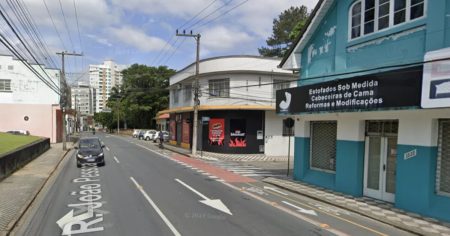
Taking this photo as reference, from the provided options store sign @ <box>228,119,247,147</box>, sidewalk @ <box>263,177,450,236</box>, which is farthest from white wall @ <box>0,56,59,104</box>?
sidewalk @ <box>263,177,450,236</box>

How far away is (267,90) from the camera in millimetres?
32438

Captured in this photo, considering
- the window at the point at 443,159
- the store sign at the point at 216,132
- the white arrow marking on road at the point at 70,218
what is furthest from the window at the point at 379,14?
the store sign at the point at 216,132

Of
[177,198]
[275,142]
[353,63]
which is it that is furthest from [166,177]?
[275,142]

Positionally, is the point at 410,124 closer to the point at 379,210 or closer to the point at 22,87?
the point at 379,210

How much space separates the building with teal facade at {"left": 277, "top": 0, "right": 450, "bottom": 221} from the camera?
1044 centimetres

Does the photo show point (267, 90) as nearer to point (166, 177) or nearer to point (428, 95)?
point (166, 177)

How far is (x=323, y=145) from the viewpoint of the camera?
16375mm

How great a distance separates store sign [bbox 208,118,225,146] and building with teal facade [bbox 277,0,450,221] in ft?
48.3

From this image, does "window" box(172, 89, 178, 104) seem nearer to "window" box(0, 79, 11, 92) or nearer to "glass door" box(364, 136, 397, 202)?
"window" box(0, 79, 11, 92)

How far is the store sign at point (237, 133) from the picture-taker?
31.7 meters

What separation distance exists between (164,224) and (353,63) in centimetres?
870

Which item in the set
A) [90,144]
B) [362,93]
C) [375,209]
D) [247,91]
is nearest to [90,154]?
[90,144]

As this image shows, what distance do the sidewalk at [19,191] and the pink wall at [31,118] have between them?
83.3ft

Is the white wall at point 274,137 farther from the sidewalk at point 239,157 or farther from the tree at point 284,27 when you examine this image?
the tree at point 284,27
